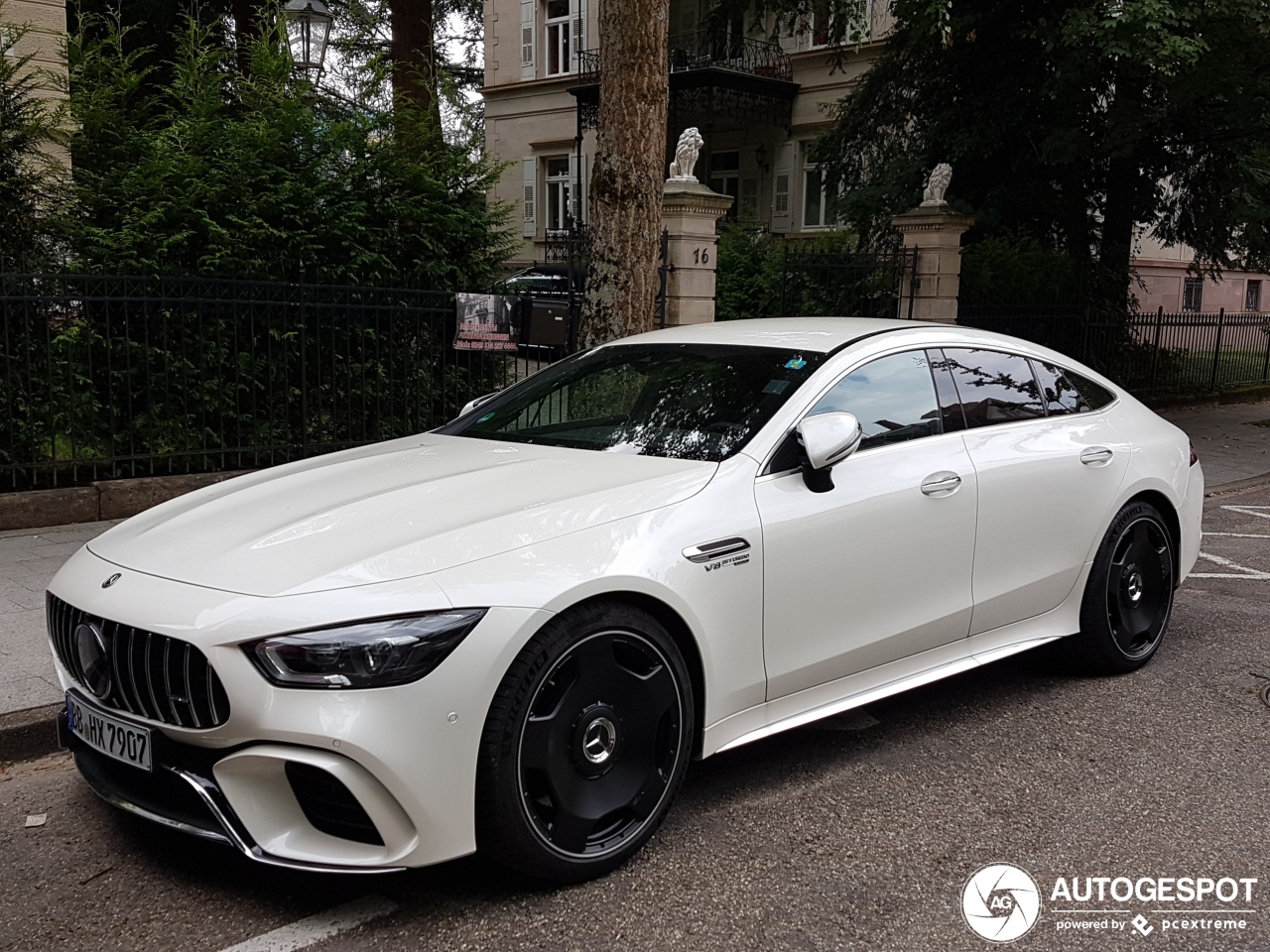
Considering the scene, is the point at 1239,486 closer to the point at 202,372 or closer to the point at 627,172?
the point at 627,172

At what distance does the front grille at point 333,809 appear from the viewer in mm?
2879

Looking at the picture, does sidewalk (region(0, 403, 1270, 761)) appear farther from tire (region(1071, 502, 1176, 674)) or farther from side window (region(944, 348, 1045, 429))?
tire (region(1071, 502, 1176, 674))

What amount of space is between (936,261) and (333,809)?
13054mm

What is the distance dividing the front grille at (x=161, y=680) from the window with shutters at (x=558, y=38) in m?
30.4

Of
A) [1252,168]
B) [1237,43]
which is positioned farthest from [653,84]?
[1252,168]

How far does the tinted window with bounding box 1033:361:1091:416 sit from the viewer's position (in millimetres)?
5102

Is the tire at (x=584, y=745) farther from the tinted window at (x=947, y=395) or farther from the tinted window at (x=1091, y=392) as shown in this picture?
the tinted window at (x=1091, y=392)

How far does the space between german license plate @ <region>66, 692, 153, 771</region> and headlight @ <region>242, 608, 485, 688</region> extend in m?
0.48

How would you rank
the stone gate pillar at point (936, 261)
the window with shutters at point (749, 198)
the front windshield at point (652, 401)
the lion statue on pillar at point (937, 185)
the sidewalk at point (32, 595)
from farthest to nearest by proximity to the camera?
the window with shutters at point (749, 198) → the lion statue on pillar at point (937, 185) → the stone gate pillar at point (936, 261) → the sidewalk at point (32, 595) → the front windshield at point (652, 401)

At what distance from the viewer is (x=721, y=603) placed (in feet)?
11.6

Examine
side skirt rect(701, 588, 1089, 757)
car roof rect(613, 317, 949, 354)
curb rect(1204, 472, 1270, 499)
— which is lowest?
curb rect(1204, 472, 1270, 499)

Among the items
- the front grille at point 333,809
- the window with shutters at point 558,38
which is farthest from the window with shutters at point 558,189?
the front grille at point 333,809

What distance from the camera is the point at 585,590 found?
316 centimetres

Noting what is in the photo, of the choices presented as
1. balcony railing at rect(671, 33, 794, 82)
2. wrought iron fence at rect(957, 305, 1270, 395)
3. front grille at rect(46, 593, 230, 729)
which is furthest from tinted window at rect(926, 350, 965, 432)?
balcony railing at rect(671, 33, 794, 82)
